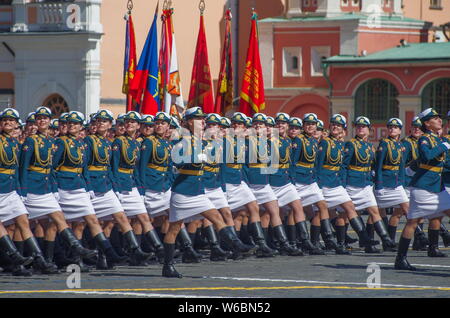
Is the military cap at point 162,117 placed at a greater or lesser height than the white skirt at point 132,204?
greater

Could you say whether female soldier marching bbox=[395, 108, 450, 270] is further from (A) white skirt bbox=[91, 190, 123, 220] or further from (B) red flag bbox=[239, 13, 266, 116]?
(B) red flag bbox=[239, 13, 266, 116]

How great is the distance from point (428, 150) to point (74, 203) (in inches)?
156

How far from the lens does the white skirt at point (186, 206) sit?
15805mm

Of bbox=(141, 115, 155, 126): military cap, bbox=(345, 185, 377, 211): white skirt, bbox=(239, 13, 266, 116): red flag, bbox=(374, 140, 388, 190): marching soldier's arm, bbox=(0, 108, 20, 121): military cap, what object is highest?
bbox=(239, 13, 266, 116): red flag

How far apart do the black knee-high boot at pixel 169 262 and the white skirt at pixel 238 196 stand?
315 centimetres

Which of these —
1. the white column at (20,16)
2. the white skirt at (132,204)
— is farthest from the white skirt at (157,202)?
the white column at (20,16)

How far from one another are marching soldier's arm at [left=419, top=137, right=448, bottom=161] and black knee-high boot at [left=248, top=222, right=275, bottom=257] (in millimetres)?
2748

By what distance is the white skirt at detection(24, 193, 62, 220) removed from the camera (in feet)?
53.4

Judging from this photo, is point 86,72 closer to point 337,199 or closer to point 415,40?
point 415,40

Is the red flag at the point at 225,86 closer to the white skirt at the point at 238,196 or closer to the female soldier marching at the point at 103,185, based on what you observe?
the white skirt at the point at 238,196

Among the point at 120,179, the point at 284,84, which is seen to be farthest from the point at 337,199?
the point at 284,84

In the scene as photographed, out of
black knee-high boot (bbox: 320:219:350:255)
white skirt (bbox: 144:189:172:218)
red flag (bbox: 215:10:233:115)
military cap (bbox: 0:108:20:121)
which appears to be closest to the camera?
military cap (bbox: 0:108:20:121)

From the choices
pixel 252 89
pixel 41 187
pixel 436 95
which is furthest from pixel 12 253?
pixel 436 95

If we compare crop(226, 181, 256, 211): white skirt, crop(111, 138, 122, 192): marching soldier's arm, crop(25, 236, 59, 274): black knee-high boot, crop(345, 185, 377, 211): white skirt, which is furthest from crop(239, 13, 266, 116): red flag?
crop(25, 236, 59, 274): black knee-high boot
